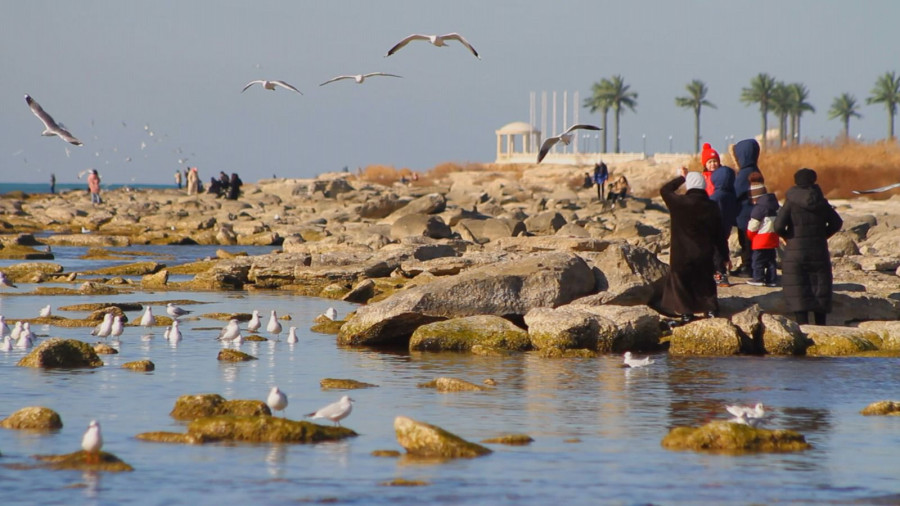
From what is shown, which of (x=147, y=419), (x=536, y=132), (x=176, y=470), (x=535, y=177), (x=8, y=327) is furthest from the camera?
(x=536, y=132)

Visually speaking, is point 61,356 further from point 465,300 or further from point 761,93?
point 761,93

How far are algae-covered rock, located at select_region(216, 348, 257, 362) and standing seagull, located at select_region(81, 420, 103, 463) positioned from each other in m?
5.52

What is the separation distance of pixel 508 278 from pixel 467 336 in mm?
1241

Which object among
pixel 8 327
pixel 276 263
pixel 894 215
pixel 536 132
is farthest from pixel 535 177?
pixel 8 327

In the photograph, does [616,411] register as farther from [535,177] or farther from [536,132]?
[536,132]

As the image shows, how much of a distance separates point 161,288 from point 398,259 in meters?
4.88

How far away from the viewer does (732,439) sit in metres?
8.20

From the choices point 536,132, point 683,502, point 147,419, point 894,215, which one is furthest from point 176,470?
point 536,132

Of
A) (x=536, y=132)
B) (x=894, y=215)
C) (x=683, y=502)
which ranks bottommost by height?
(x=683, y=502)

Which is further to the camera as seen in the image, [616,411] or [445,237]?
[445,237]

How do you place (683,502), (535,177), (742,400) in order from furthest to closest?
(535,177)
(742,400)
(683,502)

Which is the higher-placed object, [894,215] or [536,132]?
[536,132]

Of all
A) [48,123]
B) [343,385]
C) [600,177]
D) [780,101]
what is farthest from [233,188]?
[780,101]

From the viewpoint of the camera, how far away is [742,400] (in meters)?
10.5
